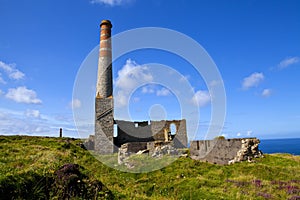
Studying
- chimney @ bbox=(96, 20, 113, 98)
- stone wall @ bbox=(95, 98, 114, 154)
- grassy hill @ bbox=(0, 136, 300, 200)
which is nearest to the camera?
grassy hill @ bbox=(0, 136, 300, 200)

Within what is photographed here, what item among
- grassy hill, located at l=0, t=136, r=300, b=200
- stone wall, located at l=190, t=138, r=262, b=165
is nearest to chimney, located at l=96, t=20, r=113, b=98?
grassy hill, located at l=0, t=136, r=300, b=200

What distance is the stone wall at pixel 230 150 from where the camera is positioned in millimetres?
15723

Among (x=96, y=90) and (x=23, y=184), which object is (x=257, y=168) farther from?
(x=96, y=90)

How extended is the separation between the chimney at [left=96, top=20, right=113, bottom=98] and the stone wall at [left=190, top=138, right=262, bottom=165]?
17132 millimetres

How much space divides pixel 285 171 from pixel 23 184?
12.9 m

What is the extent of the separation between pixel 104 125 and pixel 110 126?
0.76 meters

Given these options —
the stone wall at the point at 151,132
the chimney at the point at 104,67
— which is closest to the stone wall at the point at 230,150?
the stone wall at the point at 151,132

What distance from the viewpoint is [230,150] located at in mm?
16250

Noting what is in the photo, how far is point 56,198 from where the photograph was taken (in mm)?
5559

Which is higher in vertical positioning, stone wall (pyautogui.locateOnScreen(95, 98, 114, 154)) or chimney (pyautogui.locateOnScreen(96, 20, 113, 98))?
chimney (pyautogui.locateOnScreen(96, 20, 113, 98))

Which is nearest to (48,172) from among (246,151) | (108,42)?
(246,151)

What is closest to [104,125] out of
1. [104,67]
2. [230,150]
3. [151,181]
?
[104,67]

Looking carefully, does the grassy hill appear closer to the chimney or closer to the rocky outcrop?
the rocky outcrop

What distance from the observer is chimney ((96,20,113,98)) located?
30.5 metres
